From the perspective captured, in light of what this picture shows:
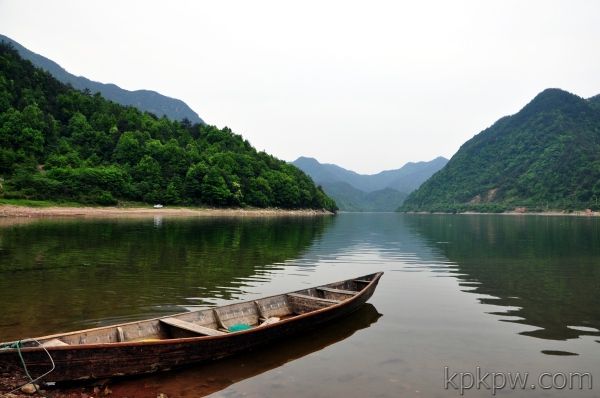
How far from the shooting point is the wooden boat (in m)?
8.34

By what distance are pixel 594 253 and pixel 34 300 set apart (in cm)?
4288

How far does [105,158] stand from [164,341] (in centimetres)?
11818

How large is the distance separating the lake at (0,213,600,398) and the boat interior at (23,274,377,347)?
118 cm

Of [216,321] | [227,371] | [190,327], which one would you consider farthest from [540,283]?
[190,327]

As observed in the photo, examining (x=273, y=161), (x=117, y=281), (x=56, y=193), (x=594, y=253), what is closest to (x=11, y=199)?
(x=56, y=193)

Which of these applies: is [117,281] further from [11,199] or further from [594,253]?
[11,199]

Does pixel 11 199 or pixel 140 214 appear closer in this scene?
pixel 11 199

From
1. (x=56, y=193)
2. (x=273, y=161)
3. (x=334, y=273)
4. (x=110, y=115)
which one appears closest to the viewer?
(x=334, y=273)

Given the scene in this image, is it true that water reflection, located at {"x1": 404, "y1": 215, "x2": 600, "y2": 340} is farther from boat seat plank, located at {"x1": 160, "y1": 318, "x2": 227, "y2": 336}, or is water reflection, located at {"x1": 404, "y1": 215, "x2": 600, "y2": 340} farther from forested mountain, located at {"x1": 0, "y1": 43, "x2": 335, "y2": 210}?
forested mountain, located at {"x1": 0, "y1": 43, "x2": 335, "y2": 210}

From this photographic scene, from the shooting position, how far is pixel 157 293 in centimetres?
1891

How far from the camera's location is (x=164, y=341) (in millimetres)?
9609

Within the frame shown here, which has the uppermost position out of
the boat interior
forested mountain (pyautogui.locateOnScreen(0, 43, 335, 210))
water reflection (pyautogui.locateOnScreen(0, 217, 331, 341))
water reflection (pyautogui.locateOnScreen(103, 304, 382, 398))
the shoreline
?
forested mountain (pyautogui.locateOnScreen(0, 43, 335, 210))

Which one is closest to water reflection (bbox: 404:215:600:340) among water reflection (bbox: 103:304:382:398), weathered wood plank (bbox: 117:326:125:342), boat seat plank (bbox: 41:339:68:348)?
water reflection (bbox: 103:304:382:398)

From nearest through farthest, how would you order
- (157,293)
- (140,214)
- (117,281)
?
(157,293) → (117,281) → (140,214)
